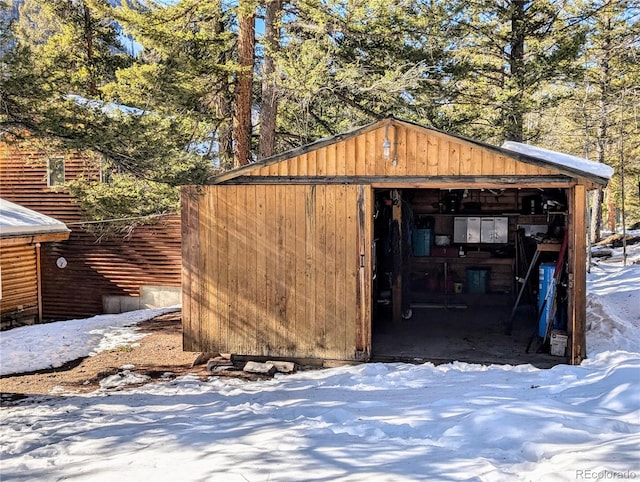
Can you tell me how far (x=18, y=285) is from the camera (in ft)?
43.0

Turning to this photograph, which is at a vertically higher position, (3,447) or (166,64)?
(166,64)

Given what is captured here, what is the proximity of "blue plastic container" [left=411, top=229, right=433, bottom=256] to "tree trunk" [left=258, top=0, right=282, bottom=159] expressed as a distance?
3.47 m

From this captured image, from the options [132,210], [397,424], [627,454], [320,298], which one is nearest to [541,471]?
[627,454]

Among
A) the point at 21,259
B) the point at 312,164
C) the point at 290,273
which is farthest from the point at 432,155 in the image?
the point at 21,259

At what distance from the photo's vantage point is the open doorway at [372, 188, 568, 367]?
8.07 meters

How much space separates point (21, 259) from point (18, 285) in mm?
653

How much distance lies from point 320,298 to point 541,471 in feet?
13.6

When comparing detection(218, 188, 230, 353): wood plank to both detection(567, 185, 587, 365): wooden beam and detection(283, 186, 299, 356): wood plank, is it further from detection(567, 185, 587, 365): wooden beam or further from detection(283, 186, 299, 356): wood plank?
detection(567, 185, 587, 365): wooden beam

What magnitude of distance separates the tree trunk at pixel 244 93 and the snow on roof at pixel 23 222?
17.9 feet

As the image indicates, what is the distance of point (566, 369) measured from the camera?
6.16m

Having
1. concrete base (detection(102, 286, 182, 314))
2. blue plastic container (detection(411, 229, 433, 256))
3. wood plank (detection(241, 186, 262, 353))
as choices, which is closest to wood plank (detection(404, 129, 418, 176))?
wood plank (detection(241, 186, 262, 353))

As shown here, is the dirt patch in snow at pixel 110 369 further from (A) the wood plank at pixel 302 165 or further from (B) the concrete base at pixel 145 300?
(B) the concrete base at pixel 145 300

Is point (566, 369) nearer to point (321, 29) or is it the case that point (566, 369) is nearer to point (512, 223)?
point (512, 223)

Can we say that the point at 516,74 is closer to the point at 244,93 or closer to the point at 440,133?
the point at 244,93
